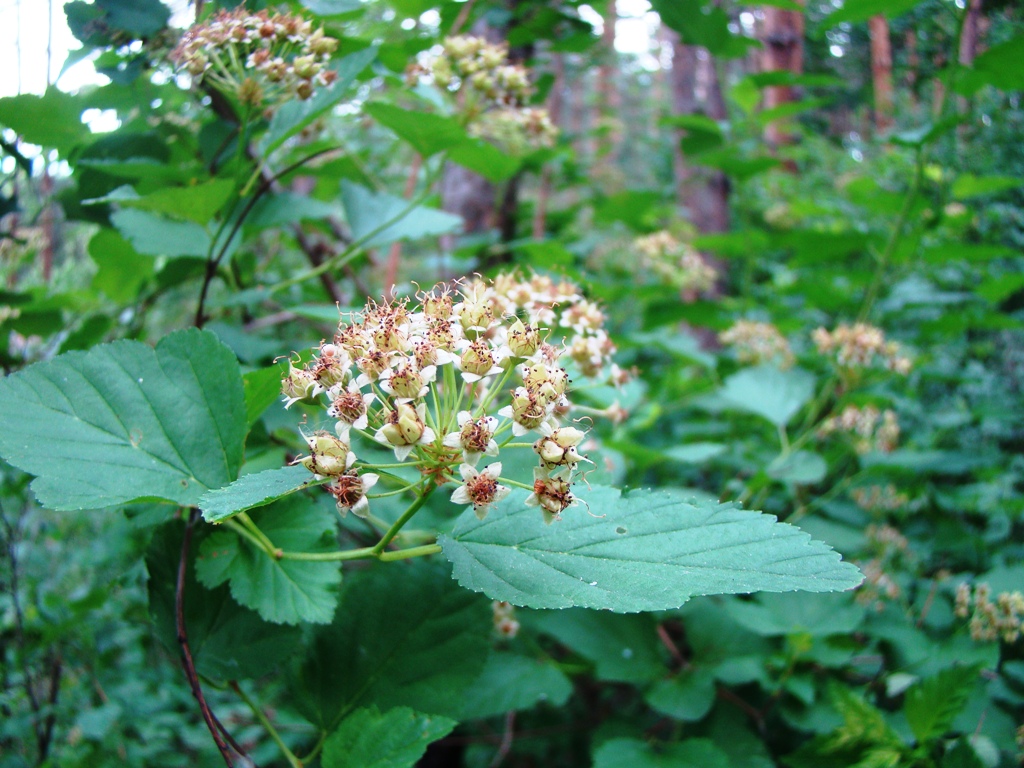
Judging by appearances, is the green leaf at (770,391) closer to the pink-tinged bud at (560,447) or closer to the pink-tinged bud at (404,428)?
the pink-tinged bud at (560,447)

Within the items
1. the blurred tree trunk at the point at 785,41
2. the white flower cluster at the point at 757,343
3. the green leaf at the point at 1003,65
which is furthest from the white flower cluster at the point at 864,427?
the blurred tree trunk at the point at 785,41

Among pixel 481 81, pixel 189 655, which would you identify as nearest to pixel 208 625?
pixel 189 655

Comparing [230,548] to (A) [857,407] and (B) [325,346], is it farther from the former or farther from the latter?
(A) [857,407]

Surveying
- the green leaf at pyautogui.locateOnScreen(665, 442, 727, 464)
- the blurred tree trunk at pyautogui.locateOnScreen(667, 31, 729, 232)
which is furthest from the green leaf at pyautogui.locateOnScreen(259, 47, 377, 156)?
the blurred tree trunk at pyautogui.locateOnScreen(667, 31, 729, 232)

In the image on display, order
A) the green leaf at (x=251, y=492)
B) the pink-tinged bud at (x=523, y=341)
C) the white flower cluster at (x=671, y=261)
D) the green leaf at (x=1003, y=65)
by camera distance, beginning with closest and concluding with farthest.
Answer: the green leaf at (x=251, y=492) < the pink-tinged bud at (x=523, y=341) < the green leaf at (x=1003, y=65) < the white flower cluster at (x=671, y=261)

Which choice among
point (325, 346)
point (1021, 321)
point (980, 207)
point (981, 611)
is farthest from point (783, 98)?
point (325, 346)

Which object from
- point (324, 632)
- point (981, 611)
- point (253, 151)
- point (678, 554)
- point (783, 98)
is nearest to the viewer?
point (678, 554)
